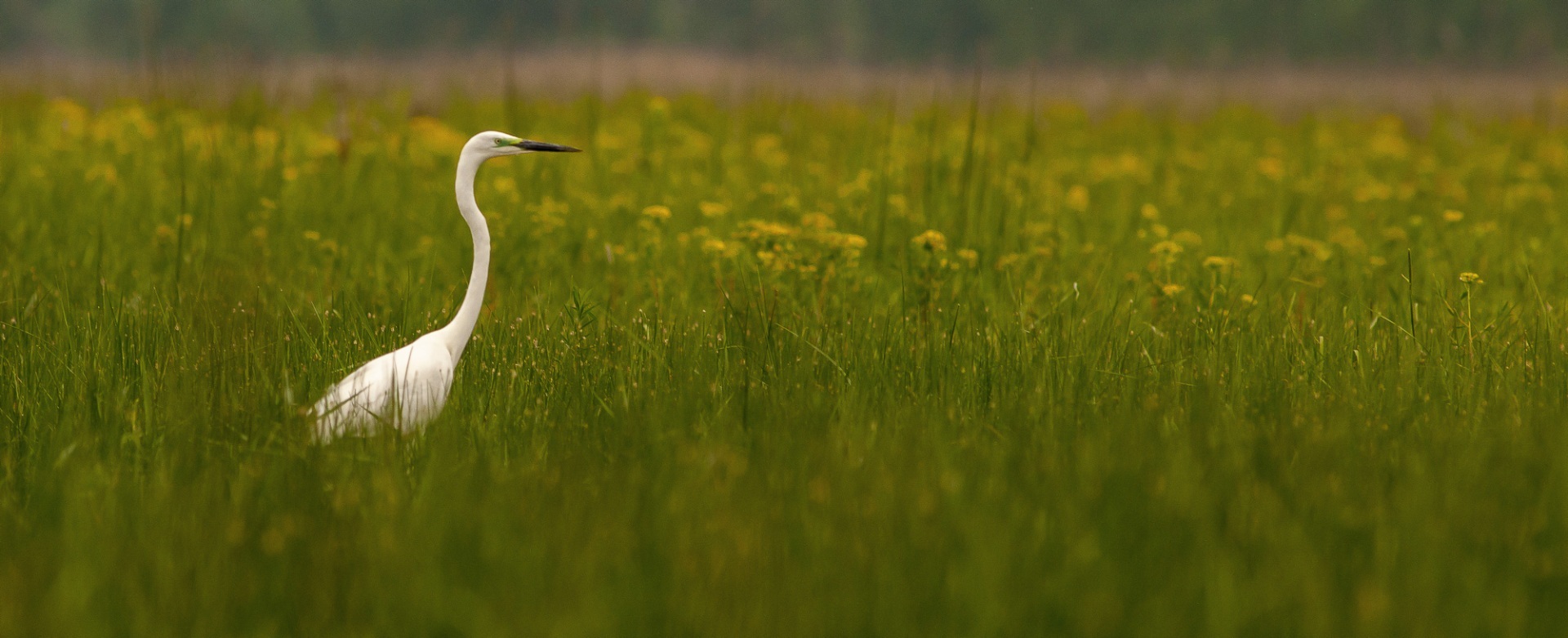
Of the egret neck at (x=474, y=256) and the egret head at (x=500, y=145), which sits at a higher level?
the egret head at (x=500, y=145)

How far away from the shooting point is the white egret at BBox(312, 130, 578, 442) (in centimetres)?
293

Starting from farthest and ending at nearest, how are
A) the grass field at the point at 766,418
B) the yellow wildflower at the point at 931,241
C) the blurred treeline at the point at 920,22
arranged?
the blurred treeline at the point at 920,22, the yellow wildflower at the point at 931,241, the grass field at the point at 766,418

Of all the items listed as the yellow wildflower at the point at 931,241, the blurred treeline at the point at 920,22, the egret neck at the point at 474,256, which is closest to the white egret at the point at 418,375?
the egret neck at the point at 474,256

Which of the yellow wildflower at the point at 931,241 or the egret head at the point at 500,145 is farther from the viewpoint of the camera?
the yellow wildflower at the point at 931,241

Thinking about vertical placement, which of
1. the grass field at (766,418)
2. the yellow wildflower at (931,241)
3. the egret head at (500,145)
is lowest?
the grass field at (766,418)

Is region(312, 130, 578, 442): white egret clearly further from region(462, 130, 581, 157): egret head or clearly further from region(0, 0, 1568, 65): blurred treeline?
region(0, 0, 1568, 65): blurred treeline

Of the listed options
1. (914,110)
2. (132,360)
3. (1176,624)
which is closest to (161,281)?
(132,360)

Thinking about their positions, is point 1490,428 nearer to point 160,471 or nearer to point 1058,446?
point 1058,446

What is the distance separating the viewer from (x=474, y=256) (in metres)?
3.25

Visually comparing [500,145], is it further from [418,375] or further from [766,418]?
[766,418]

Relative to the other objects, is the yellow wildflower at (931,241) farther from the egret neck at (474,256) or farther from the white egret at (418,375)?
the egret neck at (474,256)

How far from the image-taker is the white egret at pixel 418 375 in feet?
9.61

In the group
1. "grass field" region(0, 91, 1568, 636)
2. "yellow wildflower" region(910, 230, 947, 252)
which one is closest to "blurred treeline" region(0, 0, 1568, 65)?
"grass field" region(0, 91, 1568, 636)

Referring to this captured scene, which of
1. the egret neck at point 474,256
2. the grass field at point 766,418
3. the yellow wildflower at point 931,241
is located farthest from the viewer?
the yellow wildflower at point 931,241
